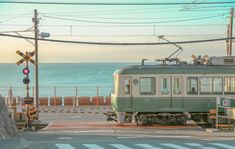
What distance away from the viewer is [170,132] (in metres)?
24.5

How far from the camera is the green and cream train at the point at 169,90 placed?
89.7ft

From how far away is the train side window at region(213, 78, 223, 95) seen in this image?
90.5 ft

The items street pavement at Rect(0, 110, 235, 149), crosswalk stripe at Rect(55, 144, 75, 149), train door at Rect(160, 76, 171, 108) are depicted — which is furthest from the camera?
train door at Rect(160, 76, 171, 108)

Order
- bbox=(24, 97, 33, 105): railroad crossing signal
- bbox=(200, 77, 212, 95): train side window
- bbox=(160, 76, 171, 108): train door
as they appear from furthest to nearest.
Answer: bbox=(24, 97, 33, 105): railroad crossing signal
bbox=(200, 77, 212, 95): train side window
bbox=(160, 76, 171, 108): train door

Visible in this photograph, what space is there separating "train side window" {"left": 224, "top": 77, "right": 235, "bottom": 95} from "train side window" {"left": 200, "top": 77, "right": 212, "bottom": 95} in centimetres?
82

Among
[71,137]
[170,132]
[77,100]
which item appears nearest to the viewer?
[71,137]

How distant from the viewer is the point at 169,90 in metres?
27.4

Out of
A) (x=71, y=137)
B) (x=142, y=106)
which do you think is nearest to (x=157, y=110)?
(x=142, y=106)

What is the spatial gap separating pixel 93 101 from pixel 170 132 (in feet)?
70.0

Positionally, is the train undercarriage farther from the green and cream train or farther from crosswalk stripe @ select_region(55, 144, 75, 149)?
crosswalk stripe @ select_region(55, 144, 75, 149)

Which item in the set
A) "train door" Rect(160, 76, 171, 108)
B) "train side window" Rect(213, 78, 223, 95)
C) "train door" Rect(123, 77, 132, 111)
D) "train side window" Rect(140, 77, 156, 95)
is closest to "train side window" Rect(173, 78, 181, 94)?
"train door" Rect(160, 76, 171, 108)

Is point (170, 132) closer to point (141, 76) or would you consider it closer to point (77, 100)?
point (141, 76)

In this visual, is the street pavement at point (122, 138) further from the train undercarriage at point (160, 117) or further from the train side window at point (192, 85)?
the train side window at point (192, 85)

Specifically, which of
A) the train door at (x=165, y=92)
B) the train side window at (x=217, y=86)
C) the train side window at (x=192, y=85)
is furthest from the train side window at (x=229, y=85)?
the train door at (x=165, y=92)
